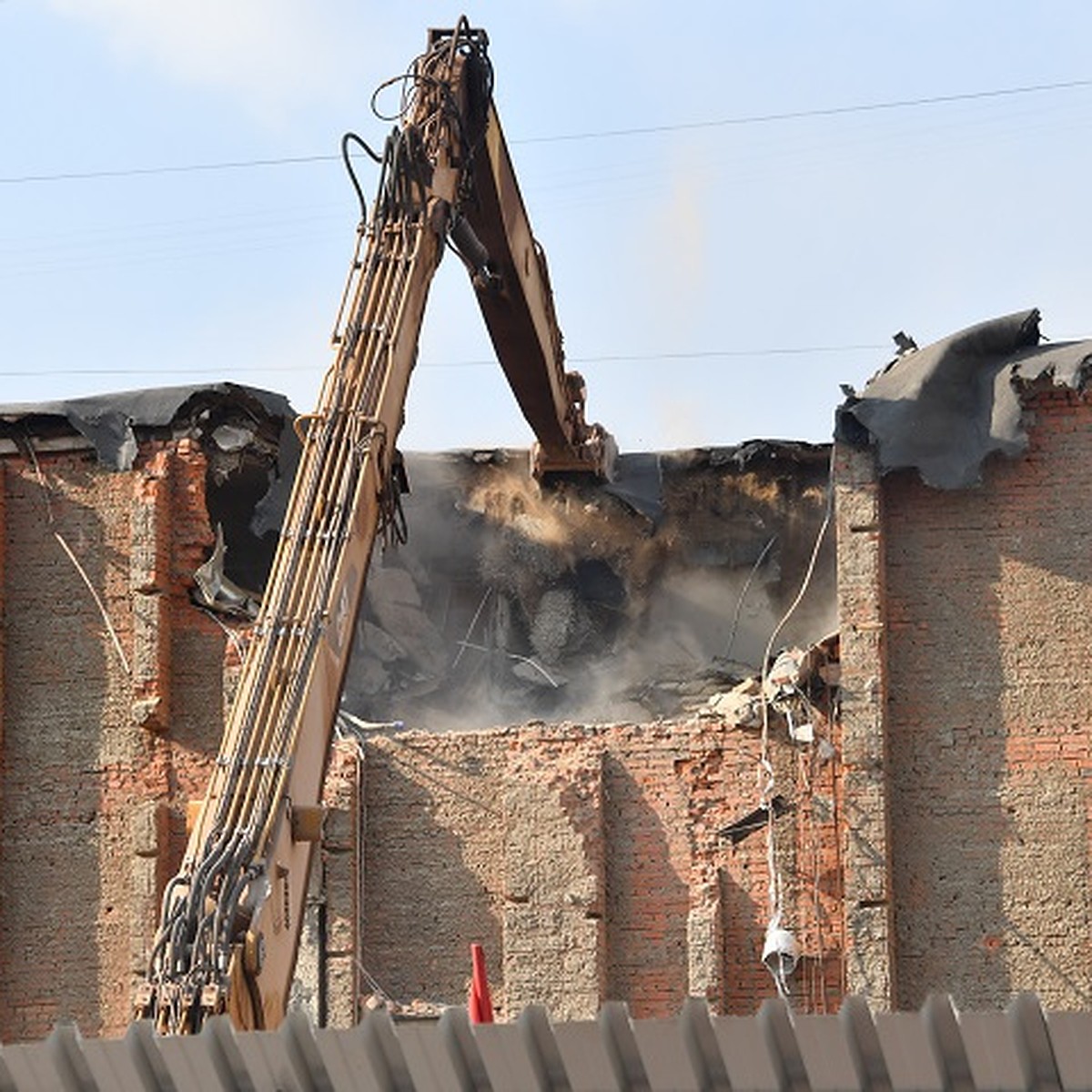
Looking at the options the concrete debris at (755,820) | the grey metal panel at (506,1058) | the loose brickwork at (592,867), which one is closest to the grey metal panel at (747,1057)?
the grey metal panel at (506,1058)

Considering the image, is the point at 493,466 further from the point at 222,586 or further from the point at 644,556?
the point at 222,586

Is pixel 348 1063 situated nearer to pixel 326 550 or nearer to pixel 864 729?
pixel 326 550

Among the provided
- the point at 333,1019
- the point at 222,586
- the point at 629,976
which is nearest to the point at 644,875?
the point at 629,976

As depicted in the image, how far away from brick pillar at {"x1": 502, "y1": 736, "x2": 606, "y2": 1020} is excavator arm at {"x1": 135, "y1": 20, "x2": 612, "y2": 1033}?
3159mm

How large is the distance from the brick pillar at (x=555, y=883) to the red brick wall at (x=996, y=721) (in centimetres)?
199

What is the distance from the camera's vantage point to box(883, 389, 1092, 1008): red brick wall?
61.1 ft

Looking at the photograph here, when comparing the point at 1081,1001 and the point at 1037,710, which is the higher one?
the point at 1037,710

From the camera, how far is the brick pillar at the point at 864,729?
18484mm

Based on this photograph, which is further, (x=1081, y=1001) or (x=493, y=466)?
(x=493, y=466)

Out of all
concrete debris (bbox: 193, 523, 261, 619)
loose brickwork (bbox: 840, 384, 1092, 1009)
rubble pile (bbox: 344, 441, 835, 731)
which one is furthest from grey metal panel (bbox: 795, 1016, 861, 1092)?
rubble pile (bbox: 344, 441, 835, 731)

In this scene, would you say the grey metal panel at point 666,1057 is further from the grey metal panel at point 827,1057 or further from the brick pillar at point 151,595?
the brick pillar at point 151,595

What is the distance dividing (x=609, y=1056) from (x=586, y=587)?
14.3 meters

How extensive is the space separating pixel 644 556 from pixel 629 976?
13.3 ft

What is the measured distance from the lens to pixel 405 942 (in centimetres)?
1928
